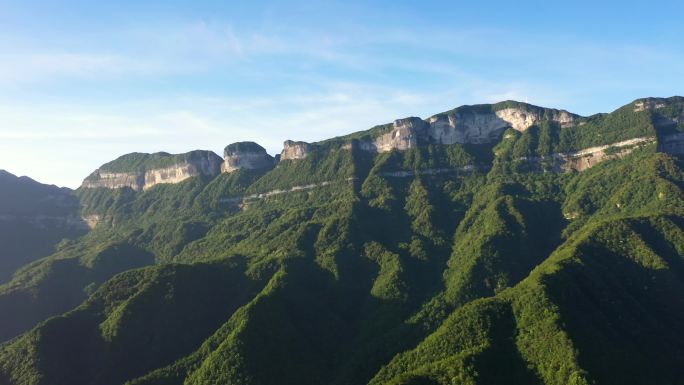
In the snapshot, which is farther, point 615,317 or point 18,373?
point 18,373

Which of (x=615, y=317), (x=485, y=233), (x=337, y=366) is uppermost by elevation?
(x=485, y=233)

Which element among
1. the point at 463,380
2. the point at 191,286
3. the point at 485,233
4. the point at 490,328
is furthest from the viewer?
the point at 485,233

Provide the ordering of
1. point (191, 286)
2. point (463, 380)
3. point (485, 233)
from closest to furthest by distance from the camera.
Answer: point (463, 380), point (191, 286), point (485, 233)

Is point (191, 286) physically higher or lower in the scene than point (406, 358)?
higher

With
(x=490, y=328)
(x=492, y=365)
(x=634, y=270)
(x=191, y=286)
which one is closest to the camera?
(x=492, y=365)

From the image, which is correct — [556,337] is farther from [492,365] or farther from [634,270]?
[634,270]

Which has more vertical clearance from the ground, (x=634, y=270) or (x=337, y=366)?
(x=634, y=270)

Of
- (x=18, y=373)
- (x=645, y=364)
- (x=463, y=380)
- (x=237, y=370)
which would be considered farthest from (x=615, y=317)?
(x=18, y=373)

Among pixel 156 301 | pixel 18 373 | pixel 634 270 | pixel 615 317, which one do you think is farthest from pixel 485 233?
pixel 18 373

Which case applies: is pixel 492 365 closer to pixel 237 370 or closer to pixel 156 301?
pixel 237 370
